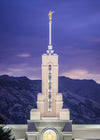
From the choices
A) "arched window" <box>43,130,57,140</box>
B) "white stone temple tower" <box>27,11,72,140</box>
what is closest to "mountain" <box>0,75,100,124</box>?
"white stone temple tower" <box>27,11,72,140</box>

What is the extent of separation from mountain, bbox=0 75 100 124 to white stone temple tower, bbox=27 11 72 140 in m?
41.8

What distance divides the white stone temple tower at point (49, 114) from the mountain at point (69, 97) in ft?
137

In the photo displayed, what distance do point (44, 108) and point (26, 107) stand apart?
42.5m

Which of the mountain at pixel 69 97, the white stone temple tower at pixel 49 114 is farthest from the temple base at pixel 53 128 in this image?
Result: the mountain at pixel 69 97

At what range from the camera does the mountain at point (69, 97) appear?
6588cm

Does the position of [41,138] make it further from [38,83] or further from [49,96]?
[38,83]

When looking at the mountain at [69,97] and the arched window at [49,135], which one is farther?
the mountain at [69,97]

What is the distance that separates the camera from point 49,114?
912 inches

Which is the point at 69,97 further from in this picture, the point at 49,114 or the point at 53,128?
the point at 53,128

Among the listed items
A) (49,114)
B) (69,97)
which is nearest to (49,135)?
(49,114)

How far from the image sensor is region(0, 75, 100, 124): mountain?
65875 millimetres

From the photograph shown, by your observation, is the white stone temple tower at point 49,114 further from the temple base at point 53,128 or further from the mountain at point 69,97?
the mountain at point 69,97

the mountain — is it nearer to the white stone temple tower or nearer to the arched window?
the white stone temple tower

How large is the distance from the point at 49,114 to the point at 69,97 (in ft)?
150
